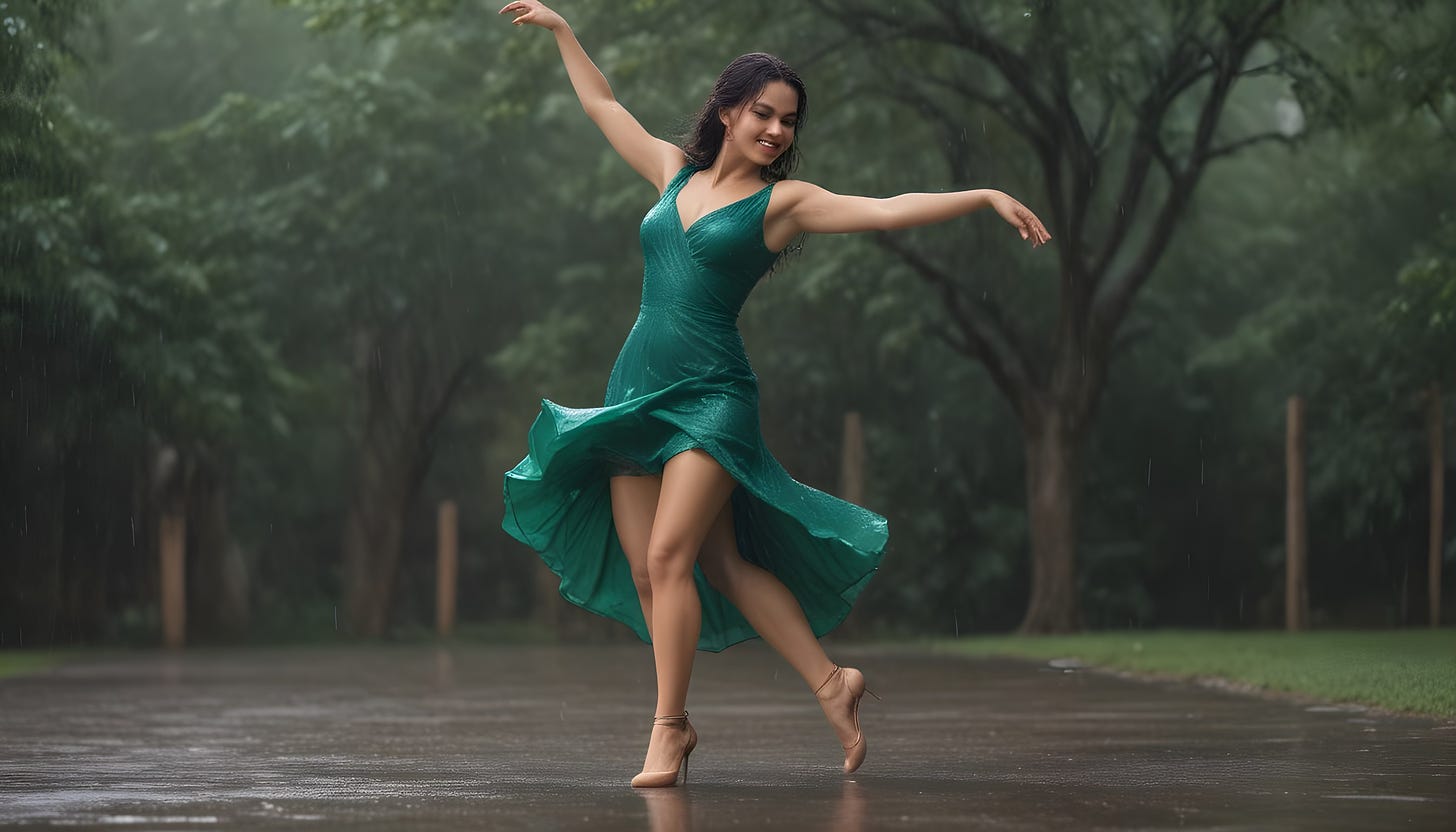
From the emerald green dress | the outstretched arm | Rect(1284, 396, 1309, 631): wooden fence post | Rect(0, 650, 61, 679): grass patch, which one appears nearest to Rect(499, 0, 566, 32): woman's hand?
the emerald green dress

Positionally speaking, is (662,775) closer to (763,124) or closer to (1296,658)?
(763,124)

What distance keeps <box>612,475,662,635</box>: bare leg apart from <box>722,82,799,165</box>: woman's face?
3.64 feet

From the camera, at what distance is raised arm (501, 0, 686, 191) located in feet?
24.8

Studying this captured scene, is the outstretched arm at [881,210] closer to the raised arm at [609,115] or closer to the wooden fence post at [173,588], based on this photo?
the raised arm at [609,115]

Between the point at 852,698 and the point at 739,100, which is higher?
the point at 739,100

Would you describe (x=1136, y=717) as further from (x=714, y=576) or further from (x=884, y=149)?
(x=884, y=149)

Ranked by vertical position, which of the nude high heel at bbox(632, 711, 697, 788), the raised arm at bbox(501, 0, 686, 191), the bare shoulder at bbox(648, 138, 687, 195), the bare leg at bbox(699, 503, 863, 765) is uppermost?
the raised arm at bbox(501, 0, 686, 191)

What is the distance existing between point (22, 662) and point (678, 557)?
50.6 feet

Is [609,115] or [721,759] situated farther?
[721,759]

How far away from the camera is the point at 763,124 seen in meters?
7.21

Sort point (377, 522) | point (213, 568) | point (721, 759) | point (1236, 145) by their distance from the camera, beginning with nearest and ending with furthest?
1. point (721, 759)
2. point (1236, 145)
3. point (213, 568)
4. point (377, 522)

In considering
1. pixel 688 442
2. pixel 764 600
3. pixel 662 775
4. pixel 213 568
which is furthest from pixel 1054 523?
pixel 662 775

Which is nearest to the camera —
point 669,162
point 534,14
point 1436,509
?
point 669,162

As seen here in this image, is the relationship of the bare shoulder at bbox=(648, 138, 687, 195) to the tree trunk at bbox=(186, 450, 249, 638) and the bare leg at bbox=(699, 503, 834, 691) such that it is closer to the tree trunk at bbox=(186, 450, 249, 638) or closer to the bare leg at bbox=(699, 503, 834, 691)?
the bare leg at bbox=(699, 503, 834, 691)
